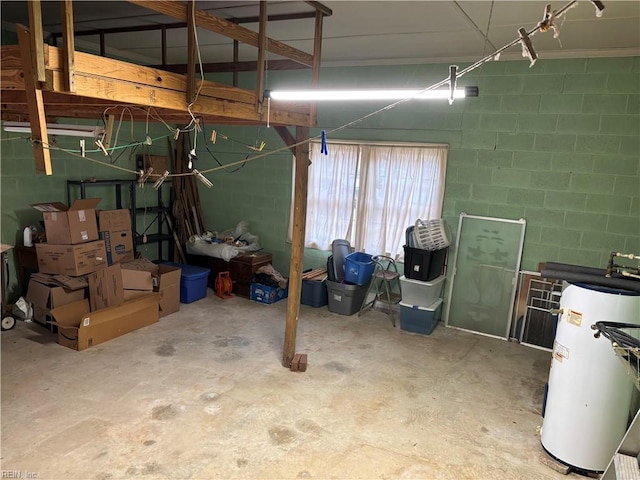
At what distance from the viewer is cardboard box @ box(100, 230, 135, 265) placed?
5.60 metres

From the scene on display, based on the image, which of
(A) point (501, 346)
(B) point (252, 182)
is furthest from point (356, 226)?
(A) point (501, 346)

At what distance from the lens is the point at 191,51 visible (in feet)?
9.36

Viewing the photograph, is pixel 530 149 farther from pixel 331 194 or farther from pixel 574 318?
pixel 574 318

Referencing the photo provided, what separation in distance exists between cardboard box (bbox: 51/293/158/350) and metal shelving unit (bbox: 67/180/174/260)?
5.59ft

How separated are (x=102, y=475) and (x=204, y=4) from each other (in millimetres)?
3659

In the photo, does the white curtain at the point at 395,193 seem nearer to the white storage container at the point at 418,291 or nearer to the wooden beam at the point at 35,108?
the white storage container at the point at 418,291

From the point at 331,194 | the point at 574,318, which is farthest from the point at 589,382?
the point at 331,194

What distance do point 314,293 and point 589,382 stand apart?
375cm

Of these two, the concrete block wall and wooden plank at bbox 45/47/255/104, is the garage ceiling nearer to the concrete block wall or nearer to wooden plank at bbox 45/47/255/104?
the concrete block wall

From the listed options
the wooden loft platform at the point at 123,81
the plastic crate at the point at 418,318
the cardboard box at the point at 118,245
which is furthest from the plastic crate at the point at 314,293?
the wooden loft platform at the point at 123,81

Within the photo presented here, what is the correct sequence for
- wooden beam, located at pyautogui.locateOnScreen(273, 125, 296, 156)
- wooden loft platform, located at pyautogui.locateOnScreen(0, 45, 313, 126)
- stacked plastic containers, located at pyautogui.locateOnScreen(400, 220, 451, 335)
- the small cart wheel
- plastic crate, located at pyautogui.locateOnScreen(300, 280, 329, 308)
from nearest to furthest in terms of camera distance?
wooden loft platform, located at pyautogui.locateOnScreen(0, 45, 313, 126)
wooden beam, located at pyautogui.locateOnScreen(273, 125, 296, 156)
the small cart wheel
stacked plastic containers, located at pyautogui.locateOnScreen(400, 220, 451, 335)
plastic crate, located at pyautogui.locateOnScreen(300, 280, 329, 308)

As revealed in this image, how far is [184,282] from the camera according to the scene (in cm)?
611

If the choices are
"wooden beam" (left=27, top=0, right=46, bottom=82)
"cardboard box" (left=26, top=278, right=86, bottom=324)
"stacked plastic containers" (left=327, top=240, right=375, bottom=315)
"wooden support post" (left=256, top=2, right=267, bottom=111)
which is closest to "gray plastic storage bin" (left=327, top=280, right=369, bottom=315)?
"stacked plastic containers" (left=327, top=240, right=375, bottom=315)

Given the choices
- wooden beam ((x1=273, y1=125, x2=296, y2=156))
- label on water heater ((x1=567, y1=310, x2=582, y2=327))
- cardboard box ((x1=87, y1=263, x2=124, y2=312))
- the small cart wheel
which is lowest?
the small cart wheel
